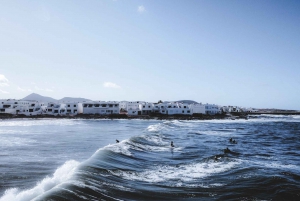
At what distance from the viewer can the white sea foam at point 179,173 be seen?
12.3m

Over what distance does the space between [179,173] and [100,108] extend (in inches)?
3039

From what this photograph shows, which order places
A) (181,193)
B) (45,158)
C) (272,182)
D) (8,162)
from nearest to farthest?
(181,193), (272,182), (8,162), (45,158)

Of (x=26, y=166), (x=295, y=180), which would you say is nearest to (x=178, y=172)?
(x=295, y=180)

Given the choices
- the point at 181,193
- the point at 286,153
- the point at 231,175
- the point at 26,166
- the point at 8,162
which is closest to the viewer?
the point at 181,193

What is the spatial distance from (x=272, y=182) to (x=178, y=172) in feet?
15.6

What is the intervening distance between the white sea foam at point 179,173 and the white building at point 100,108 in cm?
7446

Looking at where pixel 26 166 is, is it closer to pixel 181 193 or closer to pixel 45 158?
pixel 45 158

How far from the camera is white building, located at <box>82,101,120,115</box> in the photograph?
8812cm

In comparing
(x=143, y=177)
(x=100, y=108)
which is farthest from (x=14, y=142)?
(x=100, y=108)

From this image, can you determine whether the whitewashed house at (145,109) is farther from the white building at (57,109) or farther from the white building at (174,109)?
the white building at (57,109)

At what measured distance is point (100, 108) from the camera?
8831 centimetres

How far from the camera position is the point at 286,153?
68.8ft

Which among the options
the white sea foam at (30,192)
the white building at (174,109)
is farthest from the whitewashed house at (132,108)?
the white sea foam at (30,192)

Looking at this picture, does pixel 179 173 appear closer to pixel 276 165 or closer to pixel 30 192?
pixel 276 165
